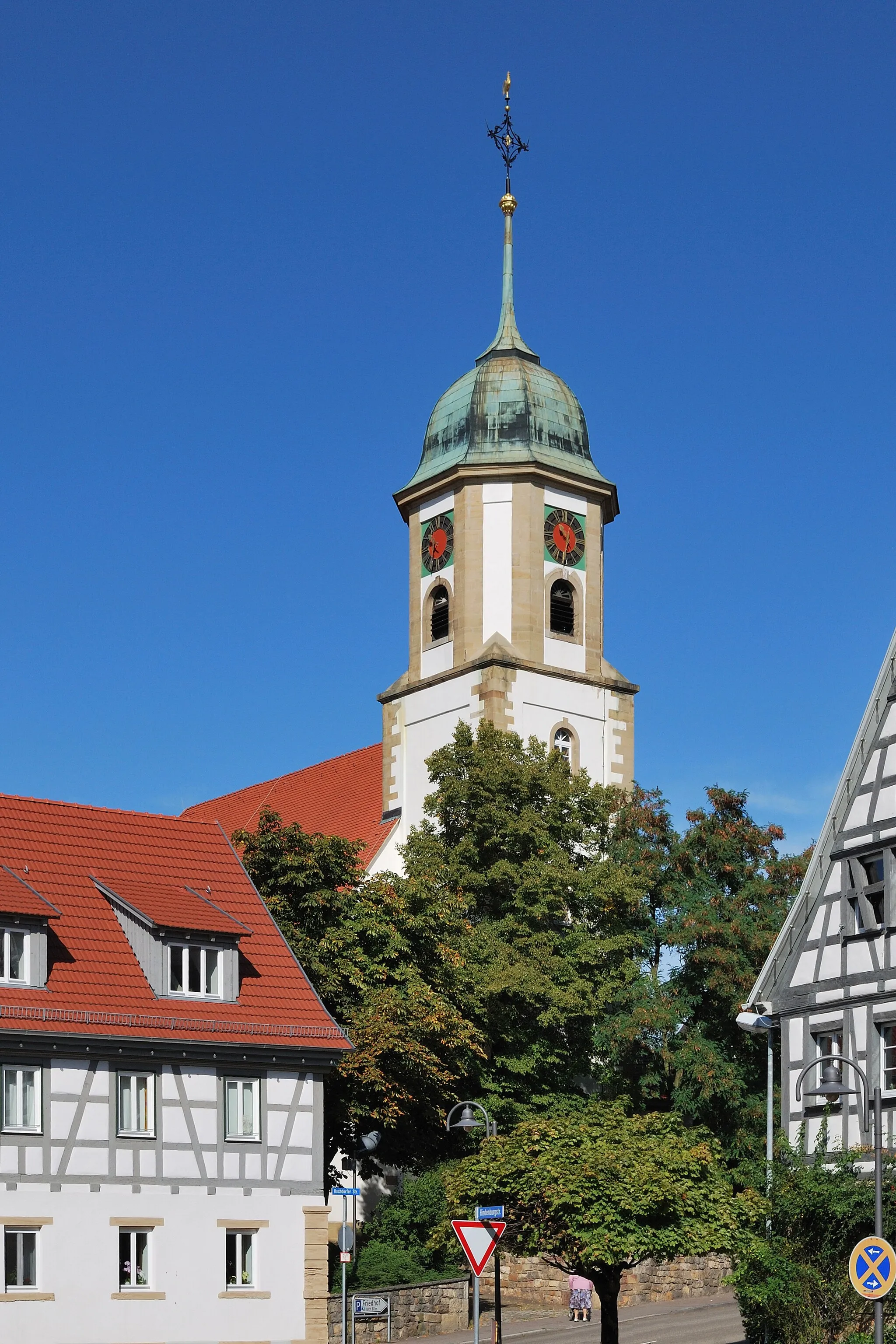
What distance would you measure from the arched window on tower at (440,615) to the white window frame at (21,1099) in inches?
1169

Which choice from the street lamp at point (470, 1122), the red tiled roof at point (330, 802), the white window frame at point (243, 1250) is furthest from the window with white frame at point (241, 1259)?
the red tiled roof at point (330, 802)

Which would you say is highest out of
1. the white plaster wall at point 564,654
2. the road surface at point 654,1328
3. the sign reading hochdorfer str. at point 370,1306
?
the white plaster wall at point 564,654

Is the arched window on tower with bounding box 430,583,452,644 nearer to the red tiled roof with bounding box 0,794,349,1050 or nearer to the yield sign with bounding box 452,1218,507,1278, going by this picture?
the red tiled roof with bounding box 0,794,349,1050

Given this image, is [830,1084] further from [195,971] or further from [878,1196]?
[195,971]

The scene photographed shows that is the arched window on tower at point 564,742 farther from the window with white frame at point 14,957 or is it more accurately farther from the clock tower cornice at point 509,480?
the window with white frame at point 14,957

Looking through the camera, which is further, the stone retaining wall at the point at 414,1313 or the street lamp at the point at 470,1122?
the stone retaining wall at the point at 414,1313

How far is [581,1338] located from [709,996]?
9236 mm

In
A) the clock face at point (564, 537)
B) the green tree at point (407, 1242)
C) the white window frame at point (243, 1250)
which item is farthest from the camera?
the clock face at point (564, 537)

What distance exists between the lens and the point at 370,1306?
39.5 m

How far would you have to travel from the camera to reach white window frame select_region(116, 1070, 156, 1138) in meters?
34.4

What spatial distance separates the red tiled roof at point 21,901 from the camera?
34.0 m

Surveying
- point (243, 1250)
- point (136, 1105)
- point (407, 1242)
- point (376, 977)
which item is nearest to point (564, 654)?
point (376, 977)

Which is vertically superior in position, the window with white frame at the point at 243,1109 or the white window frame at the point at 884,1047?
the white window frame at the point at 884,1047

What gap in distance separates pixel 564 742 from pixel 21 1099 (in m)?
28.9
